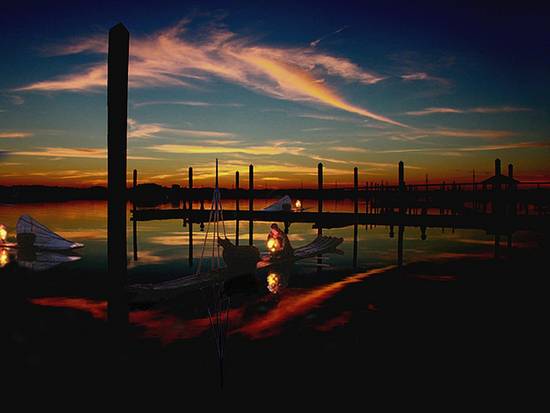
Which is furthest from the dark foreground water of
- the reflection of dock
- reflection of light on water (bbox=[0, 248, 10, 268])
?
the reflection of dock

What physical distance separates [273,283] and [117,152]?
8.70 metres

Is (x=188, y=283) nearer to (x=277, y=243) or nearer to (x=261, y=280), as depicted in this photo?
(x=261, y=280)

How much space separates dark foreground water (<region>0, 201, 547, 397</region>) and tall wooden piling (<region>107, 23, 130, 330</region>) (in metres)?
1.22

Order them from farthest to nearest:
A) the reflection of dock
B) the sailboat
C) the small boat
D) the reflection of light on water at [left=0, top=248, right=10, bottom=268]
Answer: the reflection of dock
the sailboat
the reflection of light on water at [left=0, top=248, right=10, bottom=268]
the small boat

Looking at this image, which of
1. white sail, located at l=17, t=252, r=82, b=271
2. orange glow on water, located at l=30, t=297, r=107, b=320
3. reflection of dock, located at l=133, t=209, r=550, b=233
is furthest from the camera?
reflection of dock, located at l=133, t=209, r=550, b=233

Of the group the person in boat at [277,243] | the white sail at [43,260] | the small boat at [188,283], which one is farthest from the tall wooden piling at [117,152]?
the white sail at [43,260]

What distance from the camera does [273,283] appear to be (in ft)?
49.7

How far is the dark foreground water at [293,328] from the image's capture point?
7555 millimetres

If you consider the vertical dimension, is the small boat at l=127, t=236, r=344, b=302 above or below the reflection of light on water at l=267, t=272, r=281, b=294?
above

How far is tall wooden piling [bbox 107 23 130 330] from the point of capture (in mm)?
7566

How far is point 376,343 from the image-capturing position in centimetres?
906

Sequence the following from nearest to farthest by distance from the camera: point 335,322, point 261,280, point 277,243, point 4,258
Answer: point 335,322, point 261,280, point 277,243, point 4,258

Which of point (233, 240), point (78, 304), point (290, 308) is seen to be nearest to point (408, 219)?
point (233, 240)

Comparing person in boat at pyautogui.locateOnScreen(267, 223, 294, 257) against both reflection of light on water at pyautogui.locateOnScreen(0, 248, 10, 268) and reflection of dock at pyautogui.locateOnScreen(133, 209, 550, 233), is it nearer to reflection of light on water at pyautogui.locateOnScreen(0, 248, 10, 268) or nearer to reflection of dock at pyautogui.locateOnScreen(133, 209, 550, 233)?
reflection of light on water at pyautogui.locateOnScreen(0, 248, 10, 268)
